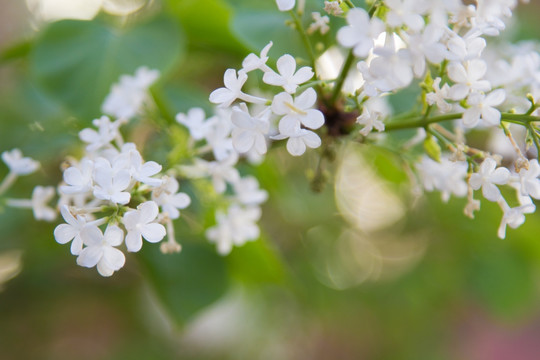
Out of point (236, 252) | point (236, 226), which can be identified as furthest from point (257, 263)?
point (236, 226)

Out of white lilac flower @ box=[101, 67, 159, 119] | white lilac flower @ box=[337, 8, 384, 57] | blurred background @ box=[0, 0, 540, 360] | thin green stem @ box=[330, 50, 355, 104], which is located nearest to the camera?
white lilac flower @ box=[337, 8, 384, 57]

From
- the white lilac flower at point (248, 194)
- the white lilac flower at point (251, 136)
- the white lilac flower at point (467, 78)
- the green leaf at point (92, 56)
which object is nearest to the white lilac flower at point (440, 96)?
the white lilac flower at point (467, 78)

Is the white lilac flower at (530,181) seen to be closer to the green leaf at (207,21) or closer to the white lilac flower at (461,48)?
the white lilac flower at (461,48)

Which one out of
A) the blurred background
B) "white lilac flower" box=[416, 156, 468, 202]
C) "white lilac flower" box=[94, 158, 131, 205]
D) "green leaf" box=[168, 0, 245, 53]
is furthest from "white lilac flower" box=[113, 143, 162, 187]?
"green leaf" box=[168, 0, 245, 53]

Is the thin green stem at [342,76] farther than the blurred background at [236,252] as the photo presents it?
No

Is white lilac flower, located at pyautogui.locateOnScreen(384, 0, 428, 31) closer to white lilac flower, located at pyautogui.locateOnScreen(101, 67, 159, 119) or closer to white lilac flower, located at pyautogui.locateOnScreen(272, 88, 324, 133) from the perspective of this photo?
white lilac flower, located at pyautogui.locateOnScreen(272, 88, 324, 133)

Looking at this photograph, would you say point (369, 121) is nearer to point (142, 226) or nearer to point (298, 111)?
point (298, 111)

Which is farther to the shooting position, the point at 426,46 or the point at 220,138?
the point at 220,138
